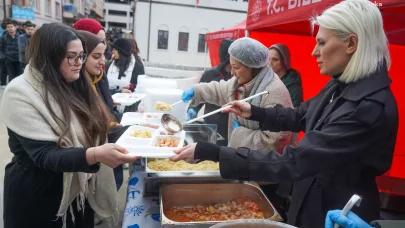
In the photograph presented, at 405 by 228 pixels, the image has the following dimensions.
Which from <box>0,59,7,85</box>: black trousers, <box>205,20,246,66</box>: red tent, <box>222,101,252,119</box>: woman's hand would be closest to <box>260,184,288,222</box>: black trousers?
<box>222,101,252,119</box>: woman's hand

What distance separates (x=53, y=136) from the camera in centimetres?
118

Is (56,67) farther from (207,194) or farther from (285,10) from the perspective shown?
(285,10)

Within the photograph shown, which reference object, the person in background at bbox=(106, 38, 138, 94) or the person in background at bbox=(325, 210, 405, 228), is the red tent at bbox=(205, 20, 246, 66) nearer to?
the person in background at bbox=(106, 38, 138, 94)

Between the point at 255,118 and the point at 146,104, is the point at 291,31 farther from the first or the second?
the point at 255,118

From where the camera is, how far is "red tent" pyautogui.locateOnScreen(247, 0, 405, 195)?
5.83 feet

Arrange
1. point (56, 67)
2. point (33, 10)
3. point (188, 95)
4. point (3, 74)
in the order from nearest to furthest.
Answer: point (56, 67) → point (188, 95) → point (3, 74) → point (33, 10)

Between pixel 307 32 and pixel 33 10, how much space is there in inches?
711

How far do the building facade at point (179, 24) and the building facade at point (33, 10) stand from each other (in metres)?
4.96

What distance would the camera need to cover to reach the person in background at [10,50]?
6989 mm

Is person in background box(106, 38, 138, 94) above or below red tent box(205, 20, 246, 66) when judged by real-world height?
below

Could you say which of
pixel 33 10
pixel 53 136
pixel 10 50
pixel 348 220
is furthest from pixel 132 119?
pixel 33 10

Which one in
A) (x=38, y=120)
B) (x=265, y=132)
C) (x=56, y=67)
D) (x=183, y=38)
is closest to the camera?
(x=38, y=120)

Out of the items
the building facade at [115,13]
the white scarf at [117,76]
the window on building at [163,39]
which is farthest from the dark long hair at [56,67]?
the building facade at [115,13]

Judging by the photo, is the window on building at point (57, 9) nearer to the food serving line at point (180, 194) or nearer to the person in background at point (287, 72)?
the person in background at point (287, 72)
